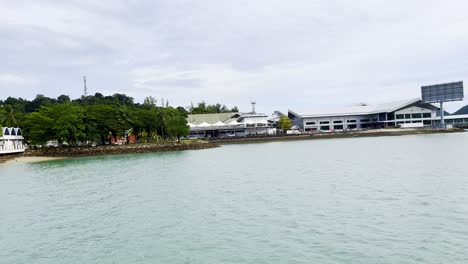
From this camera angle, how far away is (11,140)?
63.6 m

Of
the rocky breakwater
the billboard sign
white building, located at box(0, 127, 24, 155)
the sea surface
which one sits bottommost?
the sea surface

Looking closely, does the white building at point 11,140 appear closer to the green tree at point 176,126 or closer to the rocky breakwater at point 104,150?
the rocky breakwater at point 104,150

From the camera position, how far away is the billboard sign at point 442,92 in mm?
99550

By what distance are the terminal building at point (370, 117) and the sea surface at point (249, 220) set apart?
83.3m

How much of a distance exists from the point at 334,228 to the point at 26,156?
58066mm

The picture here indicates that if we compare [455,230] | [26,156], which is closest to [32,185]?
[455,230]

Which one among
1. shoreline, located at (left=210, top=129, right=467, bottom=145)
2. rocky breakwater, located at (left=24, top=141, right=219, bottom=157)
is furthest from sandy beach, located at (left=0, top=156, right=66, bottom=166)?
shoreline, located at (left=210, top=129, right=467, bottom=145)

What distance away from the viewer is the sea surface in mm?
11781

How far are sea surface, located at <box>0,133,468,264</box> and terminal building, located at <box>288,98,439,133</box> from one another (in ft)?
273

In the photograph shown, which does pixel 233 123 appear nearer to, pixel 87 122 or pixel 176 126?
pixel 176 126

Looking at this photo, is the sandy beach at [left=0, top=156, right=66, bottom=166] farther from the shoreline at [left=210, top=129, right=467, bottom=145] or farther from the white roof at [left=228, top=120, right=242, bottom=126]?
the white roof at [left=228, top=120, right=242, bottom=126]

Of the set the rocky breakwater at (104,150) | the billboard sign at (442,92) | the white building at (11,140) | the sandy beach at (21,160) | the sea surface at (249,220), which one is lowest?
the sea surface at (249,220)

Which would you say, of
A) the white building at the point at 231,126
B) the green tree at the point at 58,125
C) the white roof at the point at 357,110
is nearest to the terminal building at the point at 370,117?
the white roof at the point at 357,110

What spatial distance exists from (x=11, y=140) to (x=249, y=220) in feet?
198
